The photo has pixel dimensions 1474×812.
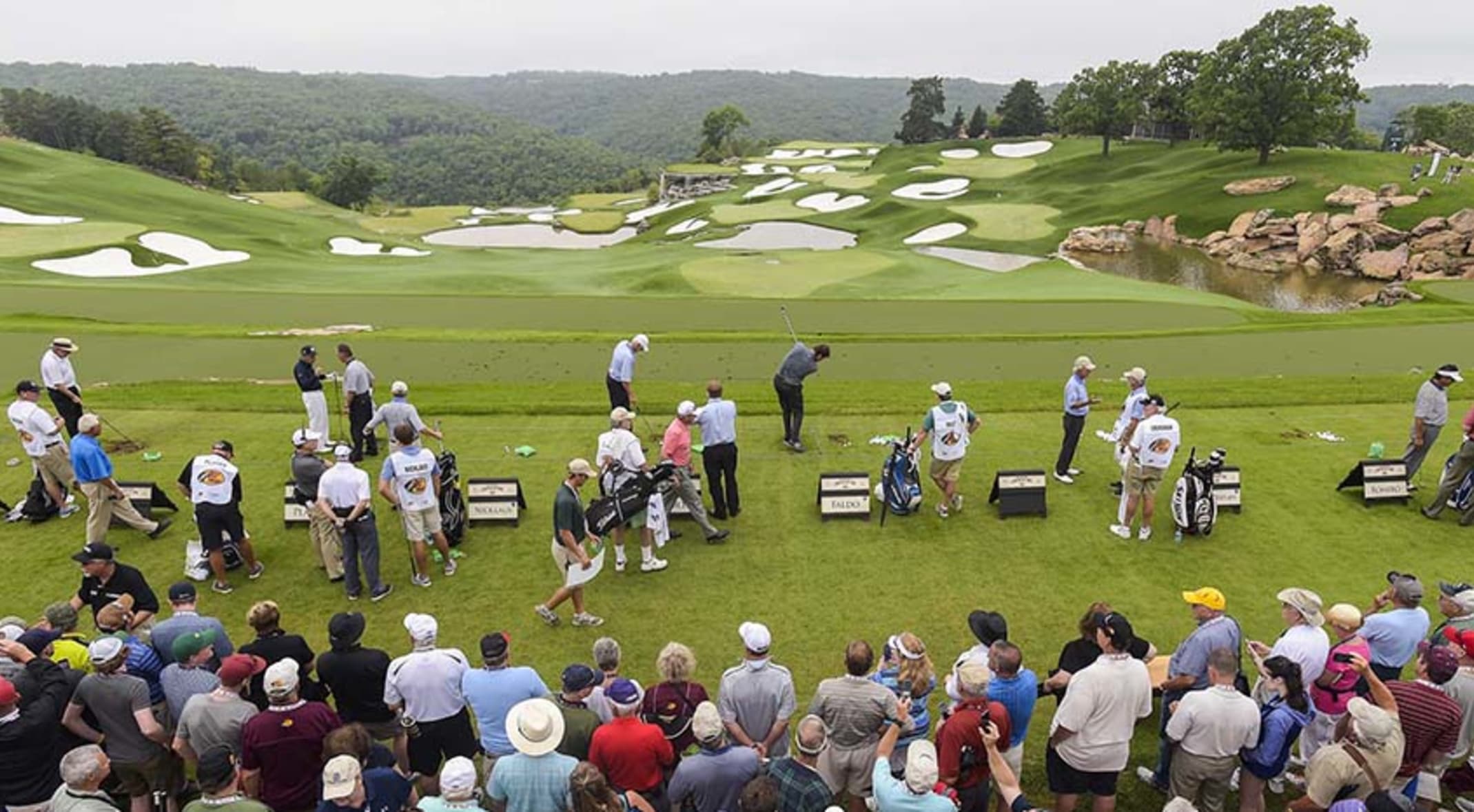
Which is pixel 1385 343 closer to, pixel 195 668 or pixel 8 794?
pixel 195 668

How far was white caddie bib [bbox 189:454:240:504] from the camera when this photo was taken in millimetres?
9141

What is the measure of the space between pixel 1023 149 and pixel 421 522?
77043 millimetres

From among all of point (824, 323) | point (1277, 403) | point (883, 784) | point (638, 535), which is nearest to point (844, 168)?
point (824, 323)

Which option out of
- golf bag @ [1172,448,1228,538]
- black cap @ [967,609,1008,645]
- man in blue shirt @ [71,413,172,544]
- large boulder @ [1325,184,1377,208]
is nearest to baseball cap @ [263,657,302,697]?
black cap @ [967,609,1008,645]

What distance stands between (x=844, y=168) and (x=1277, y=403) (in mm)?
77360

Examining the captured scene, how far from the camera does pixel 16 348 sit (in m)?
18.0

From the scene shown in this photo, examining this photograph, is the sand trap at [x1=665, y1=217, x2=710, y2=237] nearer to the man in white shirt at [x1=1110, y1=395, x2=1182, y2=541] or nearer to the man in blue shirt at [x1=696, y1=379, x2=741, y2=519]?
the man in blue shirt at [x1=696, y1=379, x2=741, y2=519]

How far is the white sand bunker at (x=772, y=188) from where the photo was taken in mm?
67562

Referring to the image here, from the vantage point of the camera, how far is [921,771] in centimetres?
463

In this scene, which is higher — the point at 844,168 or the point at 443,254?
the point at 844,168

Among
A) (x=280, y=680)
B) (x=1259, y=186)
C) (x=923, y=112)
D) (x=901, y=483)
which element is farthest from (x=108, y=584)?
(x=923, y=112)

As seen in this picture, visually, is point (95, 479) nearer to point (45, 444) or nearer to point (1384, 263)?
point (45, 444)

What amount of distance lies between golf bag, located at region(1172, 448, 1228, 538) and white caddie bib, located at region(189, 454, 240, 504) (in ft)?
36.9

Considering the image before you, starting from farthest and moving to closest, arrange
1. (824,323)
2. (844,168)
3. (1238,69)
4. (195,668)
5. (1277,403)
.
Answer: (844,168) < (1238,69) < (824,323) < (1277,403) < (195,668)
